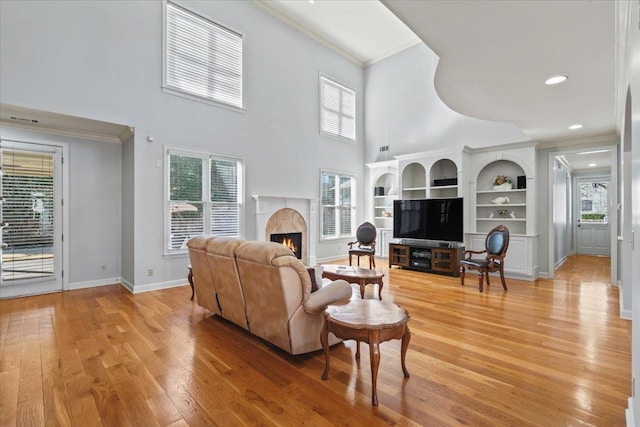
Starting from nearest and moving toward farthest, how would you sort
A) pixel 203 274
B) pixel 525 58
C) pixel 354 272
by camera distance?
pixel 525 58 → pixel 203 274 → pixel 354 272

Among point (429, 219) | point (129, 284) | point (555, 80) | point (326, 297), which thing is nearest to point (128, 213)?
point (129, 284)

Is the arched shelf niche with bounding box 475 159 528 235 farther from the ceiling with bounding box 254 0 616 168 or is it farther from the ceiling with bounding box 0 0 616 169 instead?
the ceiling with bounding box 254 0 616 168

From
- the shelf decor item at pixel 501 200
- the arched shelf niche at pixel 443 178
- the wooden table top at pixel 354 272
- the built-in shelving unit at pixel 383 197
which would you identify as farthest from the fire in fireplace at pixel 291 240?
the shelf decor item at pixel 501 200

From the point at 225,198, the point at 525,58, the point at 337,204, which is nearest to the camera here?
the point at 525,58

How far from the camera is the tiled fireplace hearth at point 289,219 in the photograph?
6.38 metres

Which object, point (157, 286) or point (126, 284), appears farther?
point (126, 284)

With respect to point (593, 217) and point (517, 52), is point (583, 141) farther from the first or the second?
point (593, 217)

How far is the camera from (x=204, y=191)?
5.67 meters

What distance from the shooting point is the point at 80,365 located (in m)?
2.49

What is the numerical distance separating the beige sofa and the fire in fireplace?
3.61m

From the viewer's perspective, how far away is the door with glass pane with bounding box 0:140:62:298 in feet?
14.4

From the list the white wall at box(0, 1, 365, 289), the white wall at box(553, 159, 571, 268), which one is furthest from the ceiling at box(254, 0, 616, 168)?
the white wall at box(0, 1, 365, 289)

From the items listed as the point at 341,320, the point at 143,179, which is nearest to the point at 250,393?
the point at 341,320

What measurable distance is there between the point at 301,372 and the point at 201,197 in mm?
4161
